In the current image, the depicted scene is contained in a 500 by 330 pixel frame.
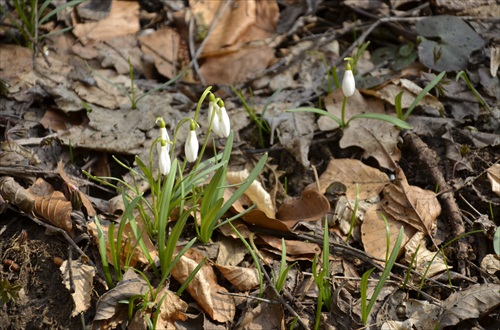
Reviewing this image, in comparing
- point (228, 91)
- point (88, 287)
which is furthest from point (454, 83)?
point (88, 287)

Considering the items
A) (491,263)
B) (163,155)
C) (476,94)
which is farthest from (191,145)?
(476,94)

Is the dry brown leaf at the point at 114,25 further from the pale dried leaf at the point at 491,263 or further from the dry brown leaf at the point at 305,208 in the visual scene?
the pale dried leaf at the point at 491,263

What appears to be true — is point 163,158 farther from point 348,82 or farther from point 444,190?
point 444,190

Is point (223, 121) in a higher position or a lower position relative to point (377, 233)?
higher

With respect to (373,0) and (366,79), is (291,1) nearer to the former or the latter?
(373,0)

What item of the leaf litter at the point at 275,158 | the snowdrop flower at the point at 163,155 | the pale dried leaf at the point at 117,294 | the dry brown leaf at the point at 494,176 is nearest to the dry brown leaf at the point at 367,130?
the leaf litter at the point at 275,158

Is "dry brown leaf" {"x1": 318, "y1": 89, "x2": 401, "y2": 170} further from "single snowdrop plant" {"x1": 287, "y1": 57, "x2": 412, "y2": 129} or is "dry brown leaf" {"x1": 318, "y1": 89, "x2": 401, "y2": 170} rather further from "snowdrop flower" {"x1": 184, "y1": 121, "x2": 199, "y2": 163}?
"snowdrop flower" {"x1": 184, "y1": 121, "x2": 199, "y2": 163}
